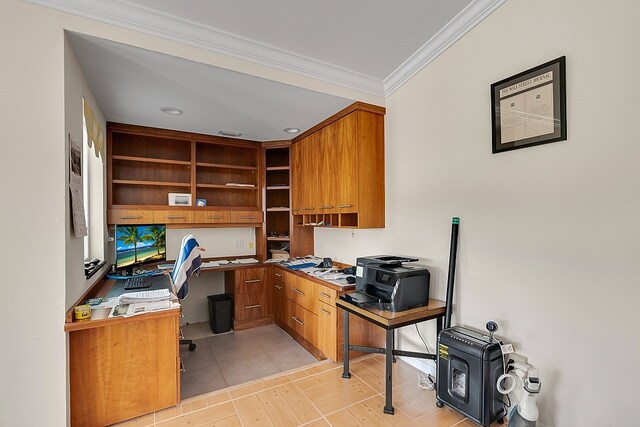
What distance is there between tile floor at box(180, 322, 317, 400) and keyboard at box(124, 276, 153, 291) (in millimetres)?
882

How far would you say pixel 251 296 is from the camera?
3781 mm

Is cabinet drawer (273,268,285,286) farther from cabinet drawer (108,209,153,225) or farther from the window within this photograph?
the window

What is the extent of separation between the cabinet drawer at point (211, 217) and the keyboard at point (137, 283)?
100 cm

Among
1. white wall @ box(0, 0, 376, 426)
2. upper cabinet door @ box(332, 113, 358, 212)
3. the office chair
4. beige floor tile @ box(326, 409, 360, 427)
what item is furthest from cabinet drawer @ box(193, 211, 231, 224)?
beige floor tile @ box(326, 409, 360, 427)

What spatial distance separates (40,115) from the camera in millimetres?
1702

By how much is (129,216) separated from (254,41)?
2458 mm

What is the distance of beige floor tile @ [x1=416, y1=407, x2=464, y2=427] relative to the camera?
6.34 ft

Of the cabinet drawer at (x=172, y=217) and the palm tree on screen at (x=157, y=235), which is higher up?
the cabinet drawer at (x=172, y=217)

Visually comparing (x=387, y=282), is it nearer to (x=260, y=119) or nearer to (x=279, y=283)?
(x=279, y=283)

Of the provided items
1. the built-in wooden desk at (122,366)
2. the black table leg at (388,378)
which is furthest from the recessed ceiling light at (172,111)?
the black table leg at (388,378)

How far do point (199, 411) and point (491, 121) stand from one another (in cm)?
284

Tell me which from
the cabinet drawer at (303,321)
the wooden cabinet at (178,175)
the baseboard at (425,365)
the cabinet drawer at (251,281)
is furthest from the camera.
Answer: the cabinet drawer at (251,281)

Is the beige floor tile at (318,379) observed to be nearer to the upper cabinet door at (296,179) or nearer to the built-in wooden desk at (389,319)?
the built-in wooden desk at (389,319)

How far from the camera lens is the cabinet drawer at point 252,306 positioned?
371 cm
